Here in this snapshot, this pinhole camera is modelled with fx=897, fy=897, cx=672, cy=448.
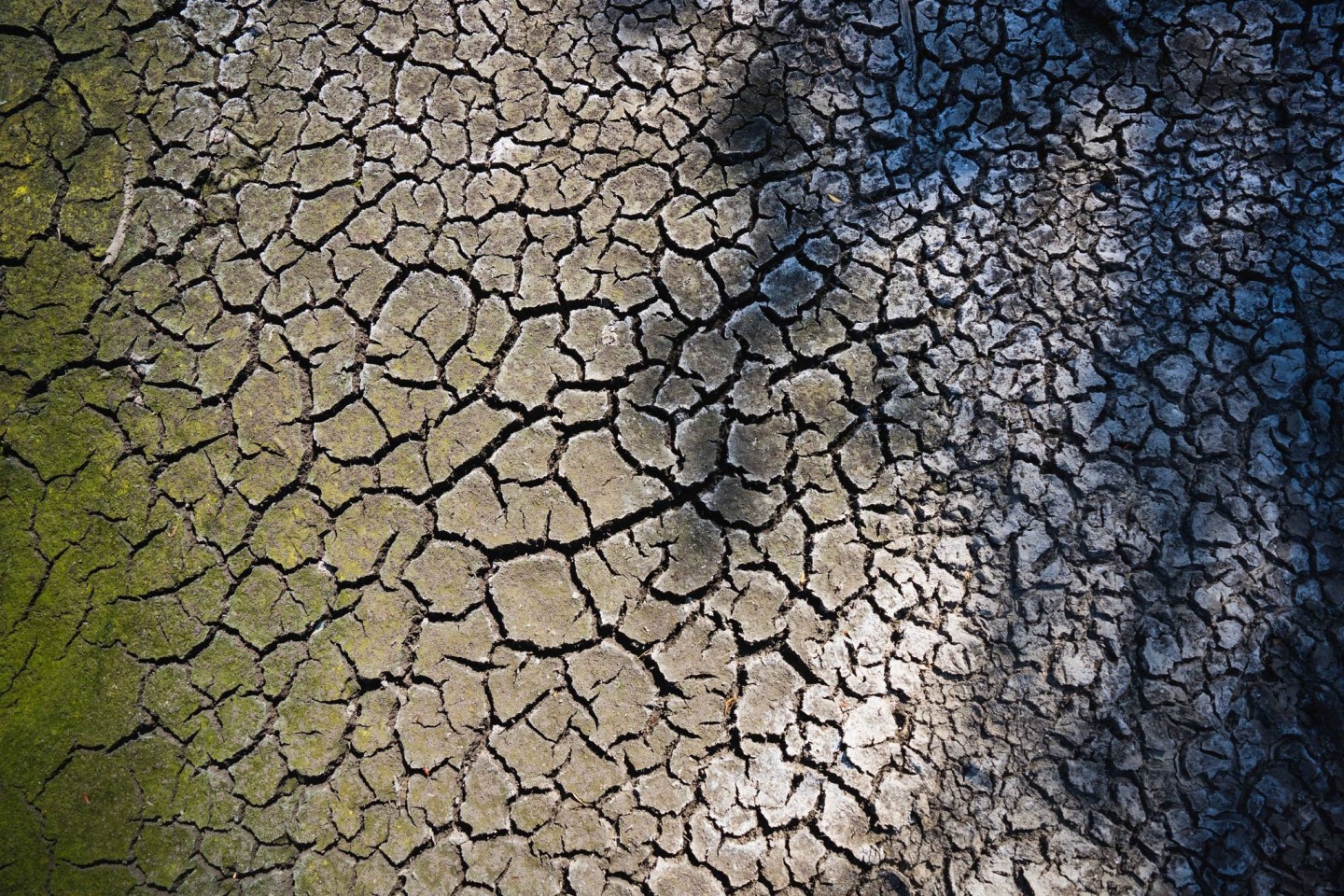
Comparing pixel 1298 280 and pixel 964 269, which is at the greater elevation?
pixel 1298 280

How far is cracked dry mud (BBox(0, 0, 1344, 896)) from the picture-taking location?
2.19 meters

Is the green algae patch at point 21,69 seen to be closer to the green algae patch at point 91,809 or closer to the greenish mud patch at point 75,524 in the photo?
the greenish mud patch at point 75,524

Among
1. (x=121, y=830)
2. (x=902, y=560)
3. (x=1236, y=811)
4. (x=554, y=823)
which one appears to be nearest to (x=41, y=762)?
(x=121, y=830)

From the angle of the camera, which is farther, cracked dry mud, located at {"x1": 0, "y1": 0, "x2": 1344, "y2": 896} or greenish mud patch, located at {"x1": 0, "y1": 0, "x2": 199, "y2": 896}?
greenish mud patch, located at {"x1": 0, "y1": 0, "x2": 199, "y2": 896}

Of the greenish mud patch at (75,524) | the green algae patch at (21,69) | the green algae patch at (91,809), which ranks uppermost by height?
the green algae patch at (21,69)

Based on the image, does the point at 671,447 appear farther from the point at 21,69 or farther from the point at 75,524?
the point at 21,69

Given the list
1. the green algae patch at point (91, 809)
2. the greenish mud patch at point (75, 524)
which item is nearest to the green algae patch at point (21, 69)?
the greenish mud patch at point (75, 524)

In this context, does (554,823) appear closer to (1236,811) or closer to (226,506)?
(226,506)

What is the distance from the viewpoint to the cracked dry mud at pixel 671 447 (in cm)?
219

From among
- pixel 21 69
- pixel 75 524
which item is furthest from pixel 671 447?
pixel 21 69

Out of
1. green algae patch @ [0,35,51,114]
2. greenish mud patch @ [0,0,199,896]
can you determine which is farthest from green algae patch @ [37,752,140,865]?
green algae patch @ [0,35,51,114]

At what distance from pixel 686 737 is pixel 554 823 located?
0.39m

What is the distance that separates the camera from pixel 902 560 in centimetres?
233

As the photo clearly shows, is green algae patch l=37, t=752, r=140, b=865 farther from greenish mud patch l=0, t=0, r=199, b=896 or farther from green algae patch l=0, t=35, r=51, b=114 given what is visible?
green algae patch l=0, t=35, r=51, b=114
